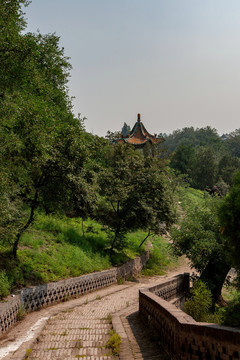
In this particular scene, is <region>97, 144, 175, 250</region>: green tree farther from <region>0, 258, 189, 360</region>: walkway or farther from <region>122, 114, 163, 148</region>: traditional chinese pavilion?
<region>122, 114, 163, 148</region>: traditional chinese pavilion

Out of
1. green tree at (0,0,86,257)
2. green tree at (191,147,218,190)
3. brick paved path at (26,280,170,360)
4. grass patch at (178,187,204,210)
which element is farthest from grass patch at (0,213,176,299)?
green tree at (191,147,218,190)

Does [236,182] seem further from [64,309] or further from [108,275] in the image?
[108,275]

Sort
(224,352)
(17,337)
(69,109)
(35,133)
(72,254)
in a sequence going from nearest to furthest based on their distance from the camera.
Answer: (224,352), (17,337), (35,133), (72,254), (69,109)

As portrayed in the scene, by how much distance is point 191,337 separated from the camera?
5508 mm

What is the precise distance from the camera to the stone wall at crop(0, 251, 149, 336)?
8609mm

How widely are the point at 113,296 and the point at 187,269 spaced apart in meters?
11.2

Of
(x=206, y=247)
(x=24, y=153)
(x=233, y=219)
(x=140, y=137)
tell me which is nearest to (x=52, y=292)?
(x=24, y=153)

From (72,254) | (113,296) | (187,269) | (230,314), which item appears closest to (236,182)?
(230,314)

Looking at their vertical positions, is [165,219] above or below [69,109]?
below

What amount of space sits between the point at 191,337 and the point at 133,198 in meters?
13.5

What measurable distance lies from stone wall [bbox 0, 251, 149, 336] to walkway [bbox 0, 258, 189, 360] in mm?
318

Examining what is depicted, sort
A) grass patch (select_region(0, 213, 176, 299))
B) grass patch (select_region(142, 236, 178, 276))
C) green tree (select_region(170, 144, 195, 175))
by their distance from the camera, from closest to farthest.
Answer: grass patch (select_region(0, 213, 176, 299))
grass patch (select_region(142, 236, 178, 276))
green tree (select_region(170, 144, 195, 175))

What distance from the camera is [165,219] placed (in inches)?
798

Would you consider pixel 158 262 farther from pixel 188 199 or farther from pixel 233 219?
pixel 188 199
